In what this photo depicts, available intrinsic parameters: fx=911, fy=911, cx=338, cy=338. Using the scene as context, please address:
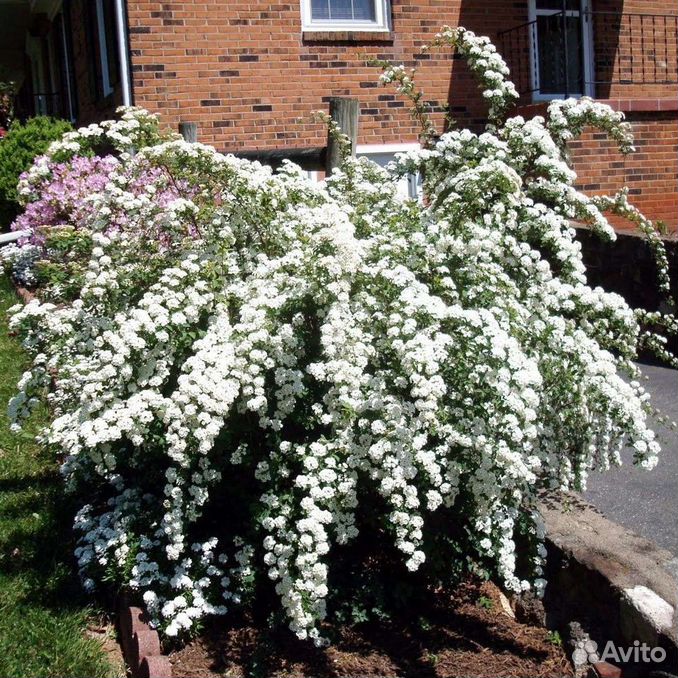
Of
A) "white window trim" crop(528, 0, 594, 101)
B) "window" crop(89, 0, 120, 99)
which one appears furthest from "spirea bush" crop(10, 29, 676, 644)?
"white window trim" crop(528, 0, 594, 101)

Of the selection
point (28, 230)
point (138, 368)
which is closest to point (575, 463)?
point (138, 368)

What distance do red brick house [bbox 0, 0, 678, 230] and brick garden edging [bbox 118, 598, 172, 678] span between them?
677 cm

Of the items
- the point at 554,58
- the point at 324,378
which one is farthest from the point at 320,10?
the point at 324,378

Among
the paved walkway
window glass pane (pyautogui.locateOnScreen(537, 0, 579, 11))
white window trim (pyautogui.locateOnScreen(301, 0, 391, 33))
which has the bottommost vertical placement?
the paved walkway

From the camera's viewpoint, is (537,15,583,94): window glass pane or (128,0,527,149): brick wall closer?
(128,0,527,149): brick wall

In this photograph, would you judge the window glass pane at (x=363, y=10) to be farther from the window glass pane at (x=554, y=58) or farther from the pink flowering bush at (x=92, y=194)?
the pink flowering bush at (x=92, y=194)

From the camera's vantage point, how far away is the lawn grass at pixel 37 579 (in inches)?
127

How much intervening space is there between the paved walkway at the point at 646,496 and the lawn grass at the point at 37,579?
2480mm

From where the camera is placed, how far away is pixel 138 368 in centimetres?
335

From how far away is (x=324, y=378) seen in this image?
3186mm

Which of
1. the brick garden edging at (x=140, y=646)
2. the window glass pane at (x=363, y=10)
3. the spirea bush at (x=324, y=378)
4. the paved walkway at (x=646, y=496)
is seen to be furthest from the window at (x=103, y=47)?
the brick garden edging at (x=140, y=646)

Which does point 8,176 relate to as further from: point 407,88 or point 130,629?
point 130,629

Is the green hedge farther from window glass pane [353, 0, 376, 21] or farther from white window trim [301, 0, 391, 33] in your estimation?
window glass pane [353, 0, 376, 21]

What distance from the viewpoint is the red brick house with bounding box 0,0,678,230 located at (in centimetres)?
930
